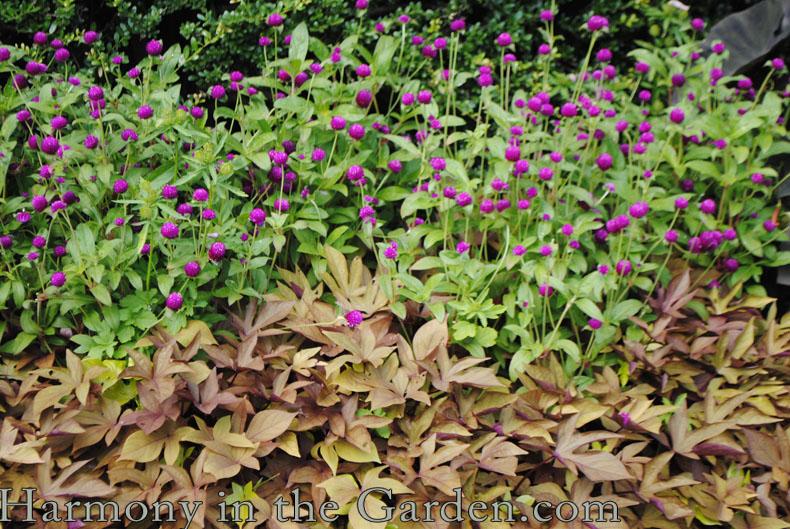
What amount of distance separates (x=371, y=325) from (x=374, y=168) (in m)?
0.83

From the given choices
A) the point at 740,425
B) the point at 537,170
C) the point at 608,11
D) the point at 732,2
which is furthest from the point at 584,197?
the point at 732,2

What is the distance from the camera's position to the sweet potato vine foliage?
67.9 inches

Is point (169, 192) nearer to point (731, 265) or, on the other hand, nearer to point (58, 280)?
point (58, 280)

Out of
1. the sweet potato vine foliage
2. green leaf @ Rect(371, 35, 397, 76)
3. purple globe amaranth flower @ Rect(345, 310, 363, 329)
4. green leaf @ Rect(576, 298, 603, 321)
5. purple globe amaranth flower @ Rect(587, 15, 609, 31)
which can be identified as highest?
Answer: purple globe amaranth flower @ Rect(587, 15, 609, 31)

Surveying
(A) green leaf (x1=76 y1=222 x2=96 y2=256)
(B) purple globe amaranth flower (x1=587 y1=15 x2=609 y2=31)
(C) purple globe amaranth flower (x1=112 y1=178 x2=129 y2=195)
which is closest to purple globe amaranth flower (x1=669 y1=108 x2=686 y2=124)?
(B) purple globe amaranth flower (x1=587 y1=15 x2=609 y2=31)

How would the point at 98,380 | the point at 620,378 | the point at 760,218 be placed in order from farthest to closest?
the point at 760,218 < the point at 620,378 < the point at 98,380

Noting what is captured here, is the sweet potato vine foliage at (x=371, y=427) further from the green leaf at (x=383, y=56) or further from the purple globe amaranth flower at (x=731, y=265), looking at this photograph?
the green leaf at (x=383, y=56)

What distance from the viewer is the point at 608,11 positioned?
3410 millimetres

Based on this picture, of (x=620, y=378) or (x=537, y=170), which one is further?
(x=537, y=170)

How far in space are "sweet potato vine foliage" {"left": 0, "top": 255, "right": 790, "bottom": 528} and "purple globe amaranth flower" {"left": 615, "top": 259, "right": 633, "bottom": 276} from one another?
23 centimetres

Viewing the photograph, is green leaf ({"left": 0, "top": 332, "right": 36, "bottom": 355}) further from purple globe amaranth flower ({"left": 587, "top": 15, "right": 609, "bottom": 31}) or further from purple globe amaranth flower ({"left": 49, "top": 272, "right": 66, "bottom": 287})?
purple globe amaranth flower ({"left": 587, "top": 15, "right": 609, "bottom": 31})

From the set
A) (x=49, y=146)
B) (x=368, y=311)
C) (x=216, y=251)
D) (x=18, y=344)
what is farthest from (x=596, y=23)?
(x=18, y=344)

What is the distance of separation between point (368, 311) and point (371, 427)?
1.35 feet

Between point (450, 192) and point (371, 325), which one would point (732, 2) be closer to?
point (450, 192)
